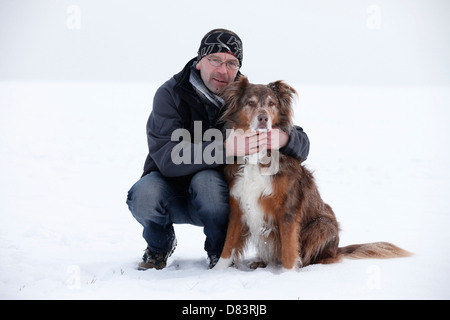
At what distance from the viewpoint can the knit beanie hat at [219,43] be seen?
3.22 m

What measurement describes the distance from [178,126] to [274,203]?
0.94m

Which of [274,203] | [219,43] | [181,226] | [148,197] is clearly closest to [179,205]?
[148,197]

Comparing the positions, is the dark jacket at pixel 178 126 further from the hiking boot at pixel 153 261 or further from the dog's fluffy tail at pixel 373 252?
the dog's fluffy tail at pixel 373 252

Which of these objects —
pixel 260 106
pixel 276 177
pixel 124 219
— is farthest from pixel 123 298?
pixel 124 219

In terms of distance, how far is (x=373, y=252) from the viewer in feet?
10.6

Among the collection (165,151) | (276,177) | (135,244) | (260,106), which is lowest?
(135,244)

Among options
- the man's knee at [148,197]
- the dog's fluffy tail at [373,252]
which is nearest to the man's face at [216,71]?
the man's knee at [148,197]

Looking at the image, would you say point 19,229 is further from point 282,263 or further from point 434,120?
point 434,120

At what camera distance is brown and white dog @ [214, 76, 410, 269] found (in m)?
2.99

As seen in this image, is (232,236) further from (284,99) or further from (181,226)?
(181,226)

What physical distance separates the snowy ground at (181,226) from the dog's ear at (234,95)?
120 centimetres

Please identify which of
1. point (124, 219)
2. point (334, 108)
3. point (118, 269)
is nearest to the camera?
point (118, 269)
